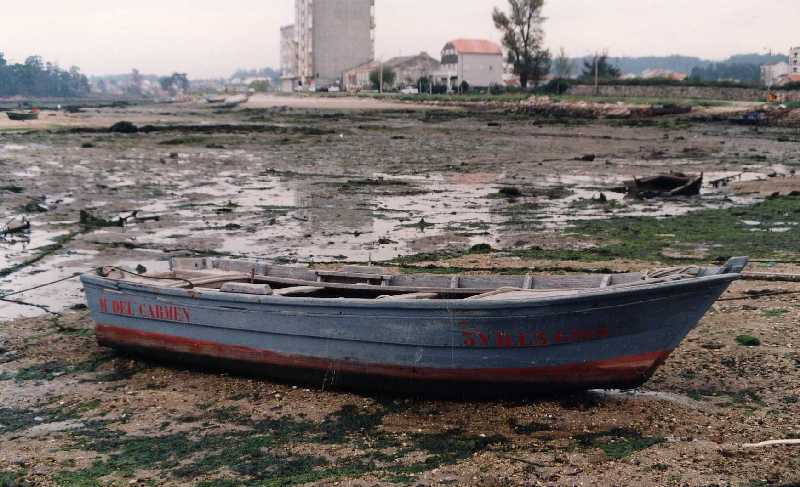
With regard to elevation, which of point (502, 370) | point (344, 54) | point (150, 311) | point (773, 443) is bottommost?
point (773, 443)

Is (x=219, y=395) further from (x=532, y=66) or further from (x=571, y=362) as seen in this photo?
(x=532, y=66)

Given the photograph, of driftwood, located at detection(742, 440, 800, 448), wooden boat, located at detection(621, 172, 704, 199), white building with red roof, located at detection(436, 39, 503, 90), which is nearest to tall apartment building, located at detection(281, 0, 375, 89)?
white building with red roof, located at detection(436, 39, 503, 90)

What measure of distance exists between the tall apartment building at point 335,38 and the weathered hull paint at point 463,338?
137m

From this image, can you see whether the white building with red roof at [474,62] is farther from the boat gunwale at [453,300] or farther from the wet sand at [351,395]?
the boat gunwale at [453,300]

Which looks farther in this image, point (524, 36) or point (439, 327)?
point (524, 36)

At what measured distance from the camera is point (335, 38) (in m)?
145

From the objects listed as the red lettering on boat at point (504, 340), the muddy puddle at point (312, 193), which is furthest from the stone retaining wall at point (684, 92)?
the red lettering on boat at point (504, 340)

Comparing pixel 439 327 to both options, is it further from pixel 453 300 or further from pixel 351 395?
pixel 351 395

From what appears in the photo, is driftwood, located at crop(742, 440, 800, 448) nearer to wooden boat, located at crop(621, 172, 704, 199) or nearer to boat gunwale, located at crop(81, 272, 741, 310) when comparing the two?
boat gunwale, located at crop(81, 272, 741, 310)

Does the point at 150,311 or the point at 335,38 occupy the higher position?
the point at 335,38

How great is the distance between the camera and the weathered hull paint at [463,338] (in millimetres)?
7938

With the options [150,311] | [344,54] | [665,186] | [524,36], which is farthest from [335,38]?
[150,311]

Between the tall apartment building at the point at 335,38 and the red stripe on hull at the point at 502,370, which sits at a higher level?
the tall apartment building at the point at 335,38

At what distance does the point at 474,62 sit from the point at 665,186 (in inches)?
3713
